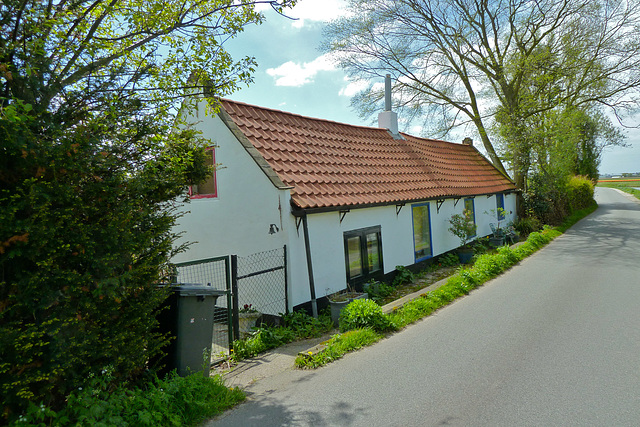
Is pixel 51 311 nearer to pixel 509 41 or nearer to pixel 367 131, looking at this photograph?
pixel 367 131

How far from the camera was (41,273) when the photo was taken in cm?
347

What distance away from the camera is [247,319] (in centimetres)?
742

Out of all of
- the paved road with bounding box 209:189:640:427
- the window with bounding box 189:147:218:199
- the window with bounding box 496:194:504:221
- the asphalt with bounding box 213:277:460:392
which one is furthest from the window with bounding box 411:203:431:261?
the window with bounding box 496:194:504:221

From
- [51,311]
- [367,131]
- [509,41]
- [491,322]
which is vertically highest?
[509,41]

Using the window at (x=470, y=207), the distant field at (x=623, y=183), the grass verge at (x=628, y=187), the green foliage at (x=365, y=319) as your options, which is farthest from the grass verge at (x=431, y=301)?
the distant field at (x=623, y=183)

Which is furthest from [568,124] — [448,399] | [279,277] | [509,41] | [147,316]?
[147,316]

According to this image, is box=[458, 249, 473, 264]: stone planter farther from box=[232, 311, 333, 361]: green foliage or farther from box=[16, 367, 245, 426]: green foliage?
box=[16, 367, 245, 426]: green foliage

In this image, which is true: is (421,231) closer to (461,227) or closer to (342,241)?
(461,227)

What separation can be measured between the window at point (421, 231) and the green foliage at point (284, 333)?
5.24 m

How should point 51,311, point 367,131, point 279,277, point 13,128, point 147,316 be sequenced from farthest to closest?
point 367,131 < point 279,277 < point 147,316 < point 51,311 < point 13,128

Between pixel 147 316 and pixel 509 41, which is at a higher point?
pixel 509 41

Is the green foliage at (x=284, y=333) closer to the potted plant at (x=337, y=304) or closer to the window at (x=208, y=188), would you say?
the potted plant at (x=337, y=304)

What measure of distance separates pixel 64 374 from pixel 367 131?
12.2m

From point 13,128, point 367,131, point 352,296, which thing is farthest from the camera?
point 367,131
